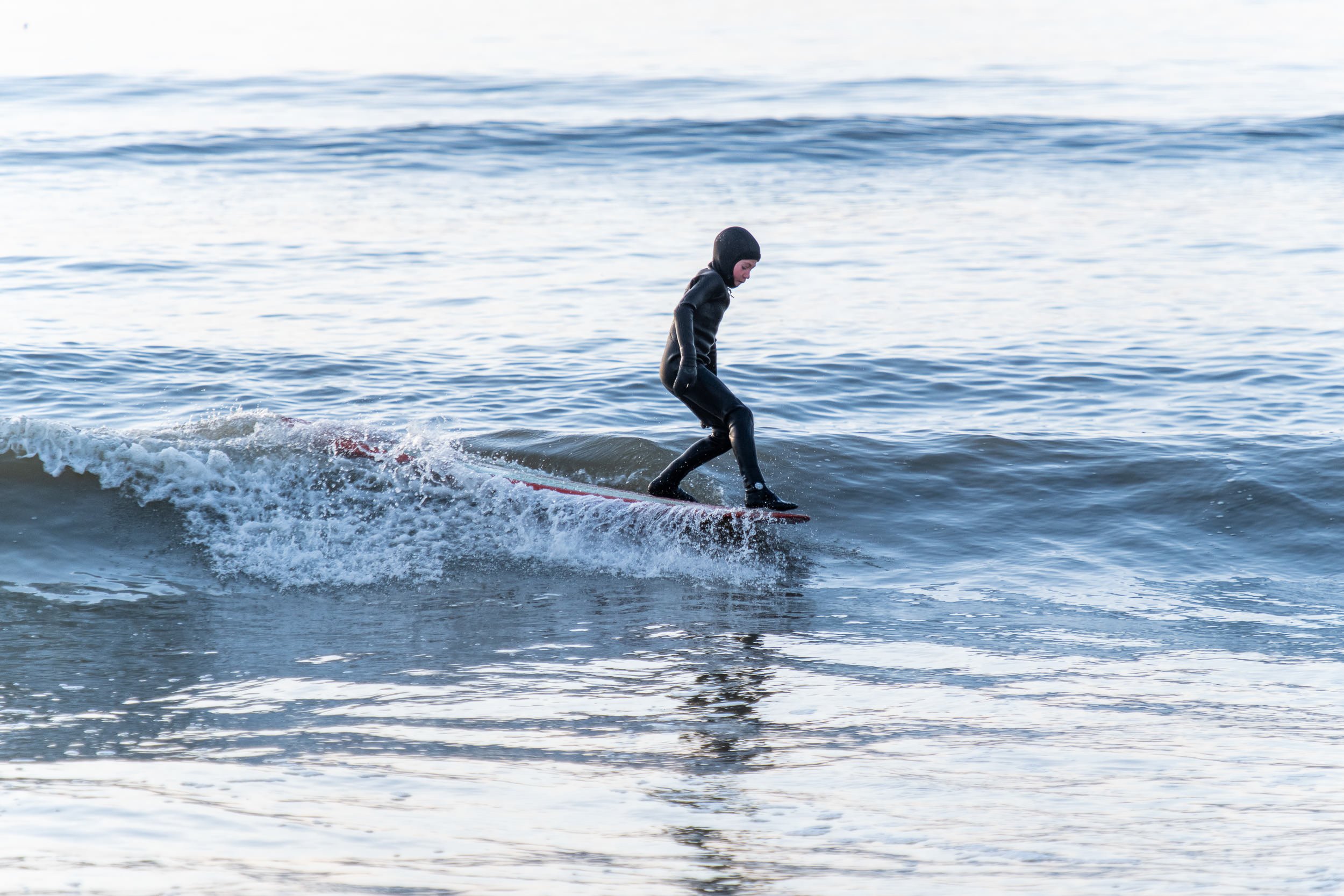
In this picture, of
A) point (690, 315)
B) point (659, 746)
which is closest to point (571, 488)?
point (690, 315)

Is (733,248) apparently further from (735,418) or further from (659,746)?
(659,746)

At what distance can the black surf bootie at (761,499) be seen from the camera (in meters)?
7.83

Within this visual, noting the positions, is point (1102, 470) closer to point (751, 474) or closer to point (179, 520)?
point (751, 474)

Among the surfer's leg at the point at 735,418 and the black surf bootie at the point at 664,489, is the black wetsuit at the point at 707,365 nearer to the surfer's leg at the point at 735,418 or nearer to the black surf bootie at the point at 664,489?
the surfer's leg at the point at 735,418

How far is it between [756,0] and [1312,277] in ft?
171

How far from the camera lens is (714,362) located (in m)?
7.99

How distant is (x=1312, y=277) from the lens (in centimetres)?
1599

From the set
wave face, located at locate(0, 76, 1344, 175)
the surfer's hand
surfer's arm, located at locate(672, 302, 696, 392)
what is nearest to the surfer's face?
surfer's arm, located at locate(672, 302, 696, 392)

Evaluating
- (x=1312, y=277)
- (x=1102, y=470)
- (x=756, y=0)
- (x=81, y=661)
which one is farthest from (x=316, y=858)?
(x=756, y=0)

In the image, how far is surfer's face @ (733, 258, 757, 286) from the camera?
24.5 feet

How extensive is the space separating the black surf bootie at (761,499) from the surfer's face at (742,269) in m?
1.30

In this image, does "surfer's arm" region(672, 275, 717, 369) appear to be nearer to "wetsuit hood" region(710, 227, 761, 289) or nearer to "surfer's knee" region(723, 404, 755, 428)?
"wetsuit hood" region(710, 227, 761, 289)

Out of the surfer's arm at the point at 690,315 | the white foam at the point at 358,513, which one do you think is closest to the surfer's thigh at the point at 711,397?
the surfer's arm at the point at 690,315

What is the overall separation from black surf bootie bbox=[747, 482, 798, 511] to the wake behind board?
0.16 feet
